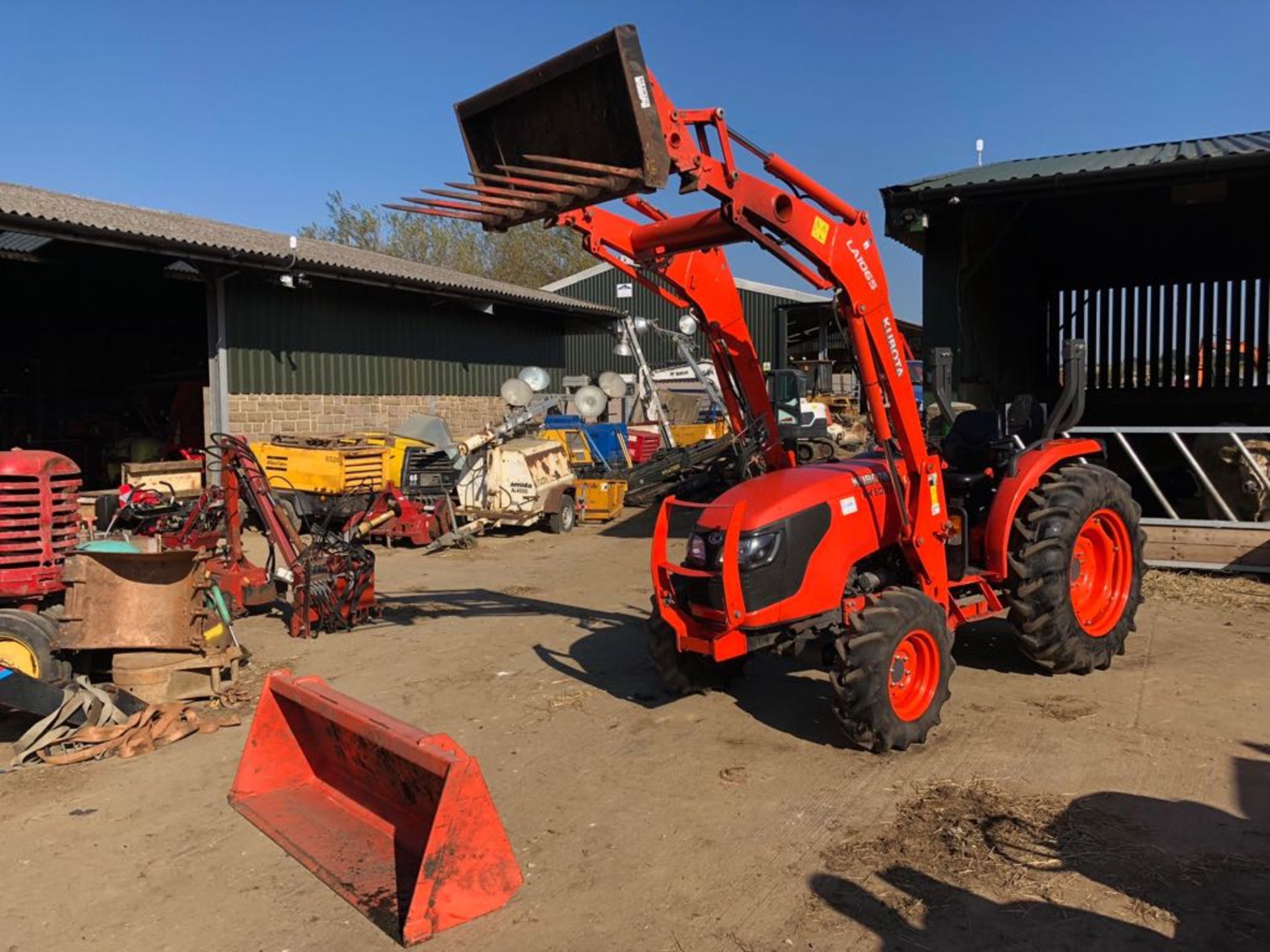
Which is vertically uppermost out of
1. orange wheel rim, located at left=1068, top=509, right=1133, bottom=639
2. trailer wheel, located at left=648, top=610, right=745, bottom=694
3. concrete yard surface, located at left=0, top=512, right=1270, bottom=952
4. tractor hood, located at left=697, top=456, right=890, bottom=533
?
tractor hood, located at left=697, top=456, right=890, bottom=533

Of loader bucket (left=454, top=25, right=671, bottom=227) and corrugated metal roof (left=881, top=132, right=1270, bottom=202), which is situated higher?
corrugated metal roof (left=881, top=132, right=1270, bottom=202)

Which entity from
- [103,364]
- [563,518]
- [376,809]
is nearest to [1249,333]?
[563,518]

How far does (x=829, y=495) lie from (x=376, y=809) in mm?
2662

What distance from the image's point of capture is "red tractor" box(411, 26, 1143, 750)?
4184 mm

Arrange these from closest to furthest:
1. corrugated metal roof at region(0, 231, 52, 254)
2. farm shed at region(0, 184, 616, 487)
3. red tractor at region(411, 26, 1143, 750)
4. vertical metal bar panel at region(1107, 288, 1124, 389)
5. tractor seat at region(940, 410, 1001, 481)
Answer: red tractor at region(411, 26, 1143, 750), tractor seat at region(940, 410, 1001, 481), corrugated metal roof at region(0, 231, 52, 254), farm shed at region(0, 184, 616, 487), vertical metal bar panel at region(1107, 288, 1124, 389)

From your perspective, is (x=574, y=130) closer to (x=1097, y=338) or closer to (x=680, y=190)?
(x=680, y=190)

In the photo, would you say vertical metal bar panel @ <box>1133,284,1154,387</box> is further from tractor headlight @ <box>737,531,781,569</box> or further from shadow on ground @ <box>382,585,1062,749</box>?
tractor headlight @ <box>737,531,781,569</box>

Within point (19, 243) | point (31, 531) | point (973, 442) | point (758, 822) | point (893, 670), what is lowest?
point (758, 822)

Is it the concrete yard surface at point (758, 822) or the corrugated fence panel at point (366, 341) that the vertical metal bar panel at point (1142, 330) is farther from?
the corrugated fence panel at point (366, 341)

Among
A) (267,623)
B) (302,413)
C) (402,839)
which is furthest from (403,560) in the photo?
(402,839)

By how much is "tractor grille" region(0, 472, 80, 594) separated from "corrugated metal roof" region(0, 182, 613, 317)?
5.99m

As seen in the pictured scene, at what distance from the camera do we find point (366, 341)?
17156 millimetres

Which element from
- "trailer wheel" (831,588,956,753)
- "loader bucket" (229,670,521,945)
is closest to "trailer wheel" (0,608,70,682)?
"loader bucket" (229,670,521,945)

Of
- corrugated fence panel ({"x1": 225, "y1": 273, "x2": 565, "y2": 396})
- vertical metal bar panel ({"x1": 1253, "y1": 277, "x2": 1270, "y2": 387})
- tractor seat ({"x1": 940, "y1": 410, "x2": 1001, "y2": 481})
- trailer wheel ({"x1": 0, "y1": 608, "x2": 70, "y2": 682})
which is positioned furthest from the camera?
corrugated fence panel ({"x1": 225, "y1": 273, "x2": 565, "y2": 396})
